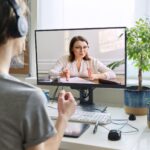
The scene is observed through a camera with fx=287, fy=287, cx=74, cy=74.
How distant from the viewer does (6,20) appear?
2.34ft

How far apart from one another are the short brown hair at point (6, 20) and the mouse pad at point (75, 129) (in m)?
0.67

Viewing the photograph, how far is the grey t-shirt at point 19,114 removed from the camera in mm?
702

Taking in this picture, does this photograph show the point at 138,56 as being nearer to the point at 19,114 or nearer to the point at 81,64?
the point at 81,64

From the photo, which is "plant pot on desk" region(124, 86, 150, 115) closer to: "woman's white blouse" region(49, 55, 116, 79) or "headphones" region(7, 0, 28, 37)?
"woman's white blouse" region(49, 55, 116, 79)

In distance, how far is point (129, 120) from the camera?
61.1 inches

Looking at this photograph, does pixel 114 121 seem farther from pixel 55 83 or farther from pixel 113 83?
pixel 55 83

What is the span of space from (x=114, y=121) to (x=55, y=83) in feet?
1.65

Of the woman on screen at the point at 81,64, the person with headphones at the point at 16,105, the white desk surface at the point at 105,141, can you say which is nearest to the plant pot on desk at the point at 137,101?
the woman on screen at the point at 81,64

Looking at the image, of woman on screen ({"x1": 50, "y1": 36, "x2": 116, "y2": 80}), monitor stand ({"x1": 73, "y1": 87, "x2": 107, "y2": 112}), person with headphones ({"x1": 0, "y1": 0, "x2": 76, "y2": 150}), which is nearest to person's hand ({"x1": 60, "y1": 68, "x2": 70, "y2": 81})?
woman on screen ({"x1": 50, "y1": 36, "x2": 116, "y2": 80})

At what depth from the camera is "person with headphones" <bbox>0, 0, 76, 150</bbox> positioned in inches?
27.7

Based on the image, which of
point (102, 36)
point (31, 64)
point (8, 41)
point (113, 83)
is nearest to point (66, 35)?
point (102, 36)

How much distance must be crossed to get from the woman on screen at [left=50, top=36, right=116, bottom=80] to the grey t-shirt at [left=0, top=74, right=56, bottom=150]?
101 centimetres

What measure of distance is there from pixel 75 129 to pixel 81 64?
0.49 m

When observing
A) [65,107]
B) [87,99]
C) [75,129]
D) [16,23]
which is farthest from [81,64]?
[16,23]
